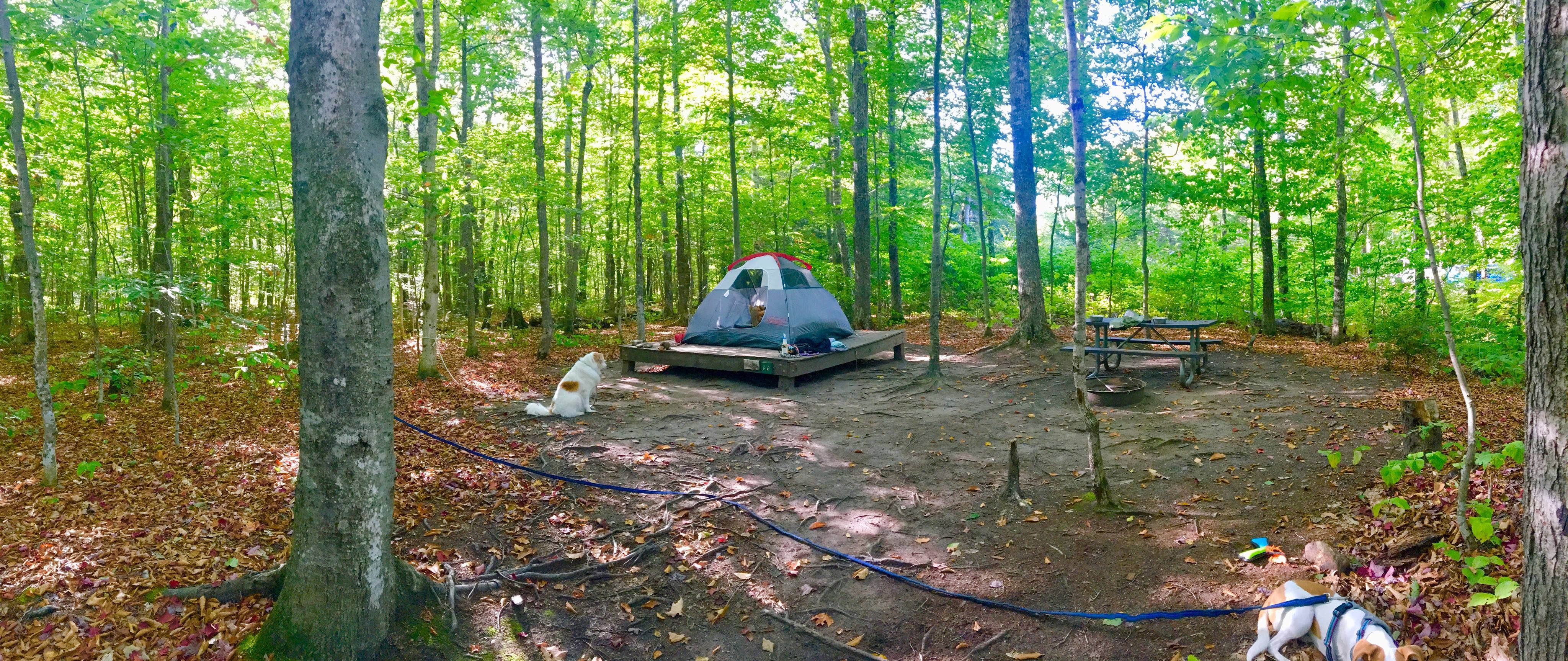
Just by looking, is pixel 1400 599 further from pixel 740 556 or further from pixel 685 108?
pixel 685 108

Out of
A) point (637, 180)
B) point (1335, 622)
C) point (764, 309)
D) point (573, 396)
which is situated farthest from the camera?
point (637, 180)

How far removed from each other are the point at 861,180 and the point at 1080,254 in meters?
10.1

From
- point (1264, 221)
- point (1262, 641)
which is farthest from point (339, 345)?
point (1264, 221)

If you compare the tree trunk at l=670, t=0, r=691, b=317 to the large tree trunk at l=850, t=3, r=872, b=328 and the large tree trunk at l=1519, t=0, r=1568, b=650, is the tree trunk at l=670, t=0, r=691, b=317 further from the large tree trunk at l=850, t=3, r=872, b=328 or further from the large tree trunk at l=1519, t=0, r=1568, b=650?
the large tree trunk at l=1519, t=0, r=1568, b=650

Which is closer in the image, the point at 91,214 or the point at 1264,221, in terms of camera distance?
the point at 91,214

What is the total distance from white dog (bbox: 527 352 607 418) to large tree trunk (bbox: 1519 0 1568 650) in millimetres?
7060

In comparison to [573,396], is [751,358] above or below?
above

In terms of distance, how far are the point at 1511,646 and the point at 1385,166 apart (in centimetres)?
1495

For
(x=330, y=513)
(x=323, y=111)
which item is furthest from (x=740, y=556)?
(x=323, y=111)

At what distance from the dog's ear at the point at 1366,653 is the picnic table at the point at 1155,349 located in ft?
18.4

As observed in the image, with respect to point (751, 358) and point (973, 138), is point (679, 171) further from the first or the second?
point (751, 358)

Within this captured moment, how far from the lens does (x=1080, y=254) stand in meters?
5.02

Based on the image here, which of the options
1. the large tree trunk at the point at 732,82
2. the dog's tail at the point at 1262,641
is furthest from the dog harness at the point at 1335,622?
the large tree trunk at the point at 732,82

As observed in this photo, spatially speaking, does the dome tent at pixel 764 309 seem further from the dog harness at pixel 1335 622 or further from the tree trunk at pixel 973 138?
the dog harness at pixel 1335 622
